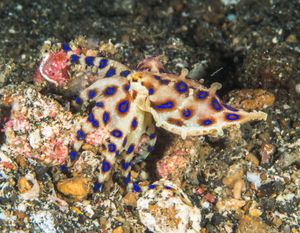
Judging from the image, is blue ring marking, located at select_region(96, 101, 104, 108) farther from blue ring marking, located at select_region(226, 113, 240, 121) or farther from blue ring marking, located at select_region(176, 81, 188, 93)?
blue ring marking, located at select_region(226, 113, 240, 121)

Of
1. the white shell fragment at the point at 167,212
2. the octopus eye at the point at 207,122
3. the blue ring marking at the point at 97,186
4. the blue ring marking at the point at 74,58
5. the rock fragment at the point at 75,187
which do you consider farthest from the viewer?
the blue ring marking at the point at 74,58

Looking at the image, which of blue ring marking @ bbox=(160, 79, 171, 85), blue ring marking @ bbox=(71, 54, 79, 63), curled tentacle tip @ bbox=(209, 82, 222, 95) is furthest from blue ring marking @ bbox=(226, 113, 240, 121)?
blue ring marking @ bbox=(71, 54, 79, 63)

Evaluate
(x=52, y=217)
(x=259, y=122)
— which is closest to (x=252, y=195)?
(x=259, y=122)

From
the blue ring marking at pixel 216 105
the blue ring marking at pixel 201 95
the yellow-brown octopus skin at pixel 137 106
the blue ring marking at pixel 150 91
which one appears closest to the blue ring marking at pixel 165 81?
the yellow-brown octopus skin at pixel 137 106

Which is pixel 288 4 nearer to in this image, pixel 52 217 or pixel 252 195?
pixel 252 195

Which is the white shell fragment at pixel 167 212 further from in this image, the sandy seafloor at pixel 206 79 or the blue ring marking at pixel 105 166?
the blue ring marking at pixel 105 166

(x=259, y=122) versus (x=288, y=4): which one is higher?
(x=288, y=4)

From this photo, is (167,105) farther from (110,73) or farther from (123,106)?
(110,73)

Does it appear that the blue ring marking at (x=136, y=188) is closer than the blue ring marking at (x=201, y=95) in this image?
No
